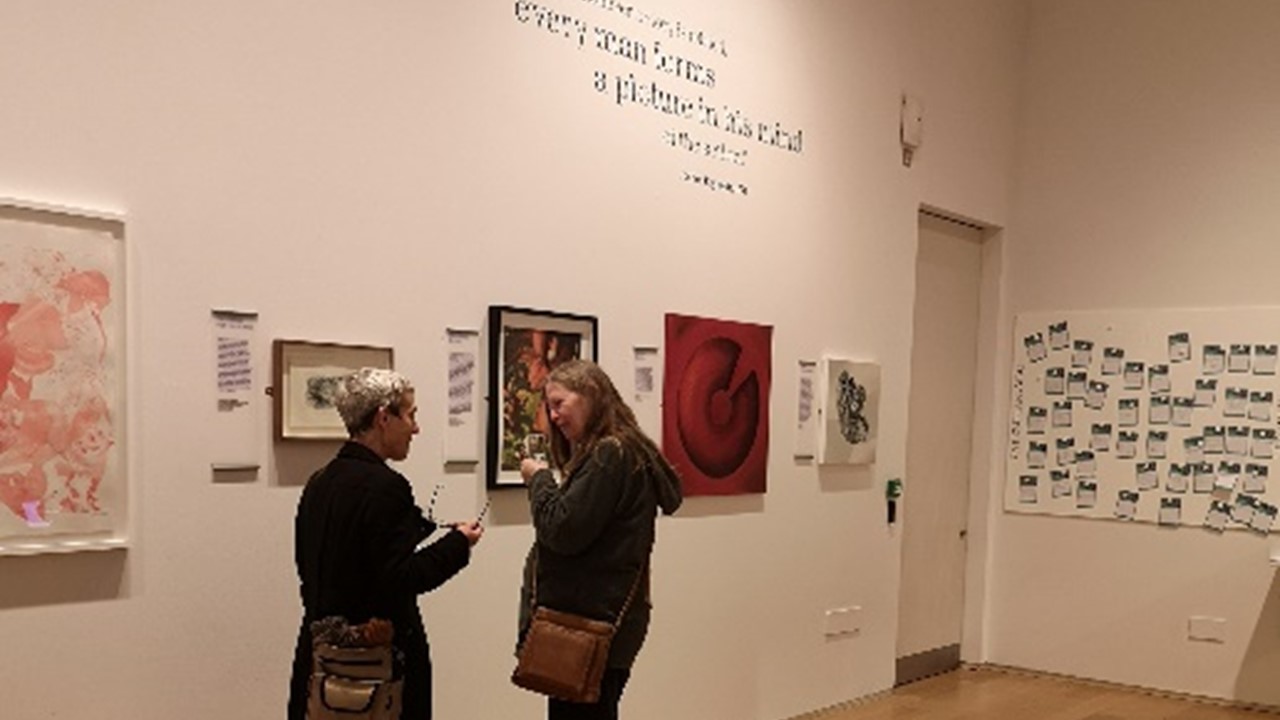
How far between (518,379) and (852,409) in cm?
206

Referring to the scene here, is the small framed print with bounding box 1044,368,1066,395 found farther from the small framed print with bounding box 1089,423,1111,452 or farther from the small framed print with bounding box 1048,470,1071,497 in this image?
the small framed print with bounding box 1048,470,1071,497

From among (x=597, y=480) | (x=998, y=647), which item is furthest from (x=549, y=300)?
(x=998, y=647)

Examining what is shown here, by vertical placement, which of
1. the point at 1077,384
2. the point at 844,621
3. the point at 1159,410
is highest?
the point at 1077,384

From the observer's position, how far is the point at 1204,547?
18.9 feet

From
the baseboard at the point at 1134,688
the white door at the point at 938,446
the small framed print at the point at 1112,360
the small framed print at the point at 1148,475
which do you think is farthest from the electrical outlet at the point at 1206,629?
the small framed print at the point at 1112,360

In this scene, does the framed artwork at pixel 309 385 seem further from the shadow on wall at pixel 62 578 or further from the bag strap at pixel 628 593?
the bag strap at pixel 628 593

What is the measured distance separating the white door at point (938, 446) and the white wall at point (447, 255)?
14.1 inches

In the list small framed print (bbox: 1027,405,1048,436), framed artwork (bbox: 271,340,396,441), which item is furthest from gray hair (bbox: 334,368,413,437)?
small framed print (bbox: 1027,405,1048,436)

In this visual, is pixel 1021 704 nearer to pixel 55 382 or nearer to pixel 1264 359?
pixel 1264 359

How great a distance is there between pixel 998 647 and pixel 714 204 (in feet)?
10.9

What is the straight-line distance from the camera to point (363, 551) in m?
2.62

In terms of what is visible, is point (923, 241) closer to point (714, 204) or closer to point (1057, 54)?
point (1057, 54)

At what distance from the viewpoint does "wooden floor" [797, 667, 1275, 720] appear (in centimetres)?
528

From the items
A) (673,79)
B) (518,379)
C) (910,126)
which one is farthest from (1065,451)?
(518,379)
